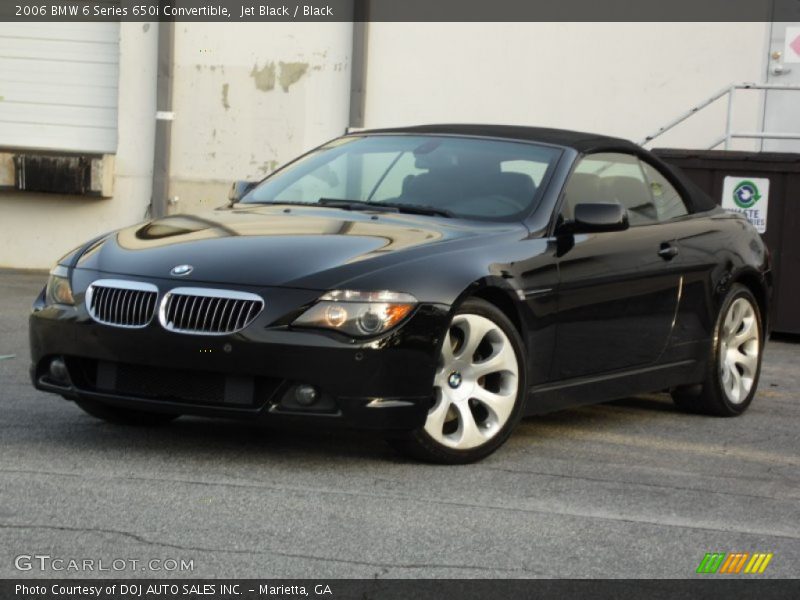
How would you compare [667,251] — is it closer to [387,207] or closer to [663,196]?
[663,196]

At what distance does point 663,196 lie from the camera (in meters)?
7.99

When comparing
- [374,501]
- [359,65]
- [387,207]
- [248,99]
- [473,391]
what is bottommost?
[374,501]

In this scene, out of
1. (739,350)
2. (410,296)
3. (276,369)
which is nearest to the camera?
(276,369)

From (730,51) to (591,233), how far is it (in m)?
9.13

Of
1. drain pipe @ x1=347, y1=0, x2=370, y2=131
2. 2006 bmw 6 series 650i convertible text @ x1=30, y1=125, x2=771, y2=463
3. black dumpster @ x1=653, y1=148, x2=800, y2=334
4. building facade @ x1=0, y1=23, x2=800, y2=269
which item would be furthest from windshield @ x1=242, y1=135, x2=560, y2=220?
drain pipe @ x1=347, y1=0, x2=370, y2=131

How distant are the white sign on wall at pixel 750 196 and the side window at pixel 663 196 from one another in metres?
4.51

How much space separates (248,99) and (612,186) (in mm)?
10210

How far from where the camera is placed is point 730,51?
15609 mm

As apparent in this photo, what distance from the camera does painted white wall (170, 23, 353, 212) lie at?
17078mm

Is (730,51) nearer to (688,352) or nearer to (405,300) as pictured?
(688,352)

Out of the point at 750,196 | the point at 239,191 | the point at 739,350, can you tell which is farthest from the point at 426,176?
the point at 750,196

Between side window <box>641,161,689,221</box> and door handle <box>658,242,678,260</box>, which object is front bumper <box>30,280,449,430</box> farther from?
side window <box>641,161,689,221</box>

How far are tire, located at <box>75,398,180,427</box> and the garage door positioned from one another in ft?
36.7

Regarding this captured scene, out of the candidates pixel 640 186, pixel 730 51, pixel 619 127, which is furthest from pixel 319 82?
pixel 640 186
